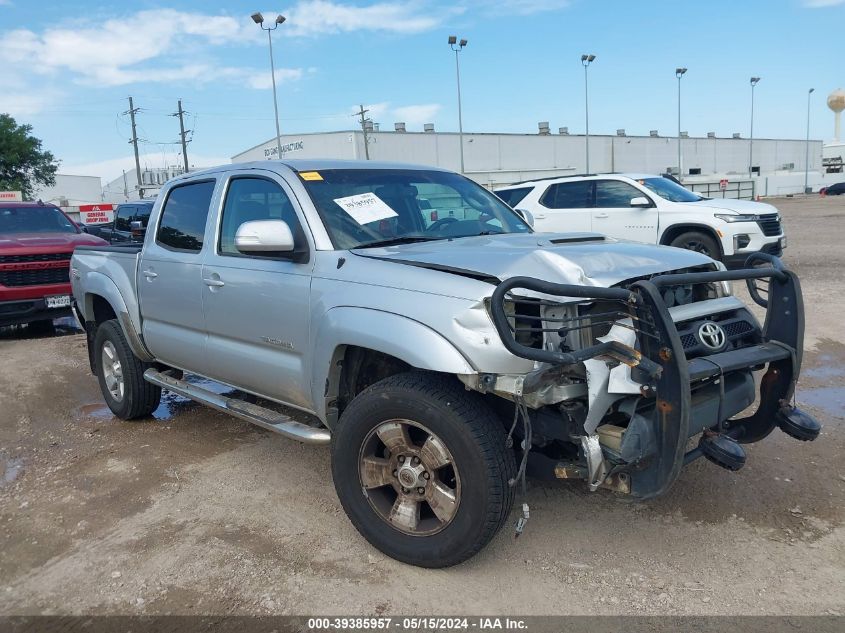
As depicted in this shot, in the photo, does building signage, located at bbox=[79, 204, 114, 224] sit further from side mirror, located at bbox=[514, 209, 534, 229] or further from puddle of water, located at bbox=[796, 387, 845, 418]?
puddle of water, located at bbox=[796, 387, 845, 418]

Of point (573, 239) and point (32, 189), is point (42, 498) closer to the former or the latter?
point (573, 239)

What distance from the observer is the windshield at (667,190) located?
11.1 m

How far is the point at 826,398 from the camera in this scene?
17.6 ft

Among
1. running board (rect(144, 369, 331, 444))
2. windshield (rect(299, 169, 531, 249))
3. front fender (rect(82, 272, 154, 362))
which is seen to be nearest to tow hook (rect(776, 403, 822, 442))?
windshield (rect(299, 169, 531, 249))

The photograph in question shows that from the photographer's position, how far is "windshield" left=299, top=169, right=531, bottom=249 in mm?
3803

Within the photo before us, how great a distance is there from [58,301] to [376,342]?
822 cm

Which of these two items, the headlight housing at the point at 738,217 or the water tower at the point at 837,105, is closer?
the headlight housing at the point at 738,217

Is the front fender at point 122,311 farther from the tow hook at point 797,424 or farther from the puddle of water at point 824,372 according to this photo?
the puddle of water at point 824,372

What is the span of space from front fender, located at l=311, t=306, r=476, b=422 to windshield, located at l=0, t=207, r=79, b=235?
365 inches

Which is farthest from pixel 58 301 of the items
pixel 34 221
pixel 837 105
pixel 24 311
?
pixel 837 105

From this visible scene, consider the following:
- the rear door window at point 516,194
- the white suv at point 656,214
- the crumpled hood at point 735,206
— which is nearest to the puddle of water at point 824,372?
the white suv at point 656,214

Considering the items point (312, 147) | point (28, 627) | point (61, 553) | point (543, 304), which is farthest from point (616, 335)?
point (312, 147)

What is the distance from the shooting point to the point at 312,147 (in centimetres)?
6028

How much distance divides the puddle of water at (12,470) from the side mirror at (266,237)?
8.47 feet
